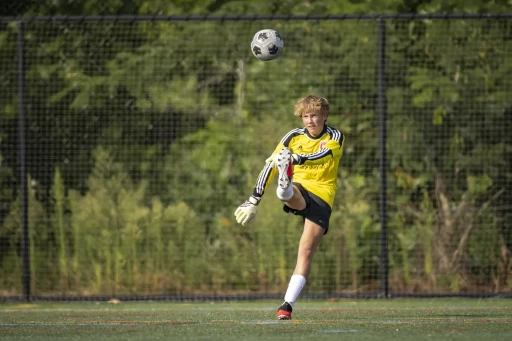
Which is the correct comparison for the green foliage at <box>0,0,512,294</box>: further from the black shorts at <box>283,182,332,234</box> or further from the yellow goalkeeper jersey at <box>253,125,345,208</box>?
the black shorts at <box>283,182,332,234</box>

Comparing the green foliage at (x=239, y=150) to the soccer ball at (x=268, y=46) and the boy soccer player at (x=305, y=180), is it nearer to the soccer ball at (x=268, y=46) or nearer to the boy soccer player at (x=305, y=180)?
the soccer ball at (x=268, y=46)

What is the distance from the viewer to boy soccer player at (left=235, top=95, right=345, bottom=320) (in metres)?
7.97

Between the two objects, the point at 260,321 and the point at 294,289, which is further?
the point at 260,321

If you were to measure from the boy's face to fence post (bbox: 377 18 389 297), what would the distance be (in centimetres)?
301

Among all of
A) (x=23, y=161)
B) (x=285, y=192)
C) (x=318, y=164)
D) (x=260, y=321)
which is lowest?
(x=260, y=321)

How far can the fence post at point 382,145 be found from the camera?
37.3ft

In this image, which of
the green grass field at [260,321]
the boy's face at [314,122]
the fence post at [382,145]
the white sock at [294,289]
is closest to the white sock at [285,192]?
the white sock at [294,289]

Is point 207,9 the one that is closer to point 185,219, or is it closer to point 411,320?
point 185,219

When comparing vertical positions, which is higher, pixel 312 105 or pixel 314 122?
pixel 312 105

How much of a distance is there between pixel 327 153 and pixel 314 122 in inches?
12.0

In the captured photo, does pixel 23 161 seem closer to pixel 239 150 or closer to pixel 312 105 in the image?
pixel 239 150

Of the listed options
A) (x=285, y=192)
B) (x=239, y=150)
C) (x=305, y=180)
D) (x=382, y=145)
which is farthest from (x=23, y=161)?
(x=285, y=192)

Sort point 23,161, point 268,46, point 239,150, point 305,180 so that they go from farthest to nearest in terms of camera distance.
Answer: point 239,150
point 23,161
point 268,46
point 305,180

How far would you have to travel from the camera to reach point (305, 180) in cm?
843
